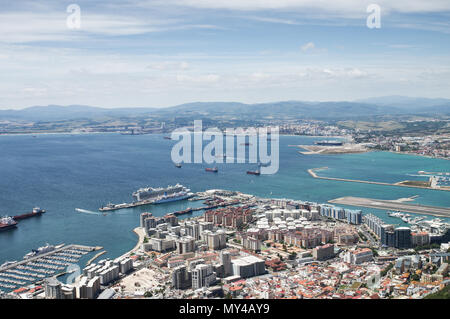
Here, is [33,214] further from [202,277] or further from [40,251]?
[202,277]

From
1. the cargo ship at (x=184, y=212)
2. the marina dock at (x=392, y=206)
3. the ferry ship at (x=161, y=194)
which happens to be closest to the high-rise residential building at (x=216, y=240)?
the cargo ship at (x=184, y=212)

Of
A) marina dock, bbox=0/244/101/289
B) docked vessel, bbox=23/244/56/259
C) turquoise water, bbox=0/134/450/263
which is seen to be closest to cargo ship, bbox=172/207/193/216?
turquoise water, bbox=0/134/450/263

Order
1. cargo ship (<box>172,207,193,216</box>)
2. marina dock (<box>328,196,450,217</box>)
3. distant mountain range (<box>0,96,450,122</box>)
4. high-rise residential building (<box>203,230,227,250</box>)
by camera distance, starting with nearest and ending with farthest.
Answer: high-rise residential building (<box>203,230,227,250</box>), marina dock (<box>328,196,450,217</box>), cargo ship (<box>172,207,193,216</box>), distant mountain range (<box>0,96,450,122</box>)

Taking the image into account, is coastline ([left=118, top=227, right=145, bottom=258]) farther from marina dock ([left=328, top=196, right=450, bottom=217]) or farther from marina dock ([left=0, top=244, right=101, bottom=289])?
marina dock ([left=328, top=196, right=450, bottom=217])
